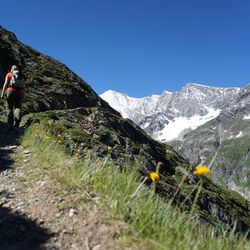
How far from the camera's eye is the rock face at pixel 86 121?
24684mm

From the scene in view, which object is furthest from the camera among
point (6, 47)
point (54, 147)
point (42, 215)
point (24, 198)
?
point (6, 47)

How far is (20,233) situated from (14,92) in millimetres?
Answer: 17126

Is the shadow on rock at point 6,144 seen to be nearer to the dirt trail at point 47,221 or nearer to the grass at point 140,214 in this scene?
the dirt trail at point 47,221

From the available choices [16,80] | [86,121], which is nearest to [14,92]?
[16,80]

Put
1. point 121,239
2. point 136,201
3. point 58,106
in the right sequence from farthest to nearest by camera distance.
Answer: point 58,106
point 136,201
point 121,239

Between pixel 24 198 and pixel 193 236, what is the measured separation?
3878 millimetres

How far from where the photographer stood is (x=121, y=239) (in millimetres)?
5590

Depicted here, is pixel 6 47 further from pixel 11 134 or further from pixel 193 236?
pixel 193 236

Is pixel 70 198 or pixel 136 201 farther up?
pixel 136 201

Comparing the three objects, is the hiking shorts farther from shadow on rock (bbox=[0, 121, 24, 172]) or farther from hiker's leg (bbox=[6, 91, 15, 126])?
shadow on rock (bbox=[0, 121, 24, 172])

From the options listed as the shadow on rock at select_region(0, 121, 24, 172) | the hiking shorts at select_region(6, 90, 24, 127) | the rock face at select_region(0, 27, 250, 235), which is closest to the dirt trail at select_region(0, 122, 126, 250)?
the shadow on rock at select_region(0, 121, 24, 172)

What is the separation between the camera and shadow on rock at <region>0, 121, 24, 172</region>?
12289 mm

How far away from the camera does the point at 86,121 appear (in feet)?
99.0

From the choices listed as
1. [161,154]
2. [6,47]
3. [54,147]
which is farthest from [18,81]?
[6,47]
